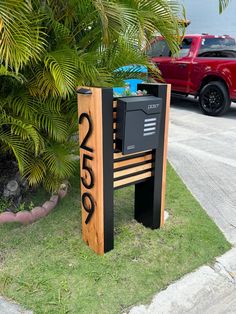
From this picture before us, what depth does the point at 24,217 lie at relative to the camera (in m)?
3.07

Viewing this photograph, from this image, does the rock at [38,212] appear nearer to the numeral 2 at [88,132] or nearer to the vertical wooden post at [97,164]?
the vertical wooden post at [97,164]

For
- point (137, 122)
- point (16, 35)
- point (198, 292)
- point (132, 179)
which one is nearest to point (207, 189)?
point (132, 179)

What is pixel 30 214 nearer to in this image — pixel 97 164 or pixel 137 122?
pixel 97 164

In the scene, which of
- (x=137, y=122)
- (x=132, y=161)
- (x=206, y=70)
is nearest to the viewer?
(x=137, y=122)

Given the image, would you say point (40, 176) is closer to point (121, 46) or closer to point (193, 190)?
point (121, 46)

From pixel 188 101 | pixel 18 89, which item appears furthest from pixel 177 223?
pixel 188 101

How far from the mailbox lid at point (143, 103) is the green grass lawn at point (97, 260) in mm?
1158

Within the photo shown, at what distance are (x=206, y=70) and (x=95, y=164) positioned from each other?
20.3 feet

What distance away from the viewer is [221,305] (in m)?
2.15

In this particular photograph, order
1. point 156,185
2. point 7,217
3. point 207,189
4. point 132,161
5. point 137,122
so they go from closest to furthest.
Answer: point 137,122
point 132,161
point 156,185
point 7,217
point 207,189

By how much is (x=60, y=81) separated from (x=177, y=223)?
5.60 feet

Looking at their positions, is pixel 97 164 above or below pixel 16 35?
below

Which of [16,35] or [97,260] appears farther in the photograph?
[97,260]

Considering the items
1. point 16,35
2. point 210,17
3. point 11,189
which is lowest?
point 11,189
